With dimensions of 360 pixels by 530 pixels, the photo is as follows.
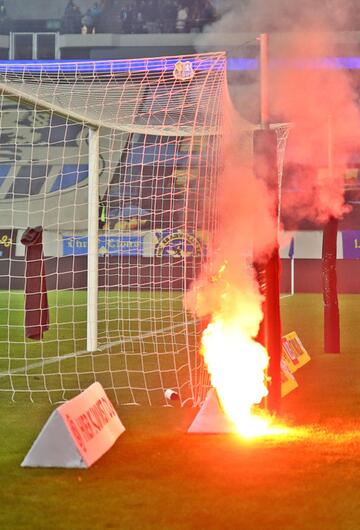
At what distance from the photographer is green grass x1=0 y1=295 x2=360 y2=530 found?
4402 mm

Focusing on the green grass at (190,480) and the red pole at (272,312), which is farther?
the red pole at (272,312)

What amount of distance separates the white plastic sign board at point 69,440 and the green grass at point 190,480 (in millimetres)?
75

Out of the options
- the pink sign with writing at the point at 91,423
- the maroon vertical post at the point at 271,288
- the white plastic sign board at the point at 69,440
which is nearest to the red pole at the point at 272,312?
the maroon vertical post at the point at 271,288

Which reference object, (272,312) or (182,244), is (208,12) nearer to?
(182,244)

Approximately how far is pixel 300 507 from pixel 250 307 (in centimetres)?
233

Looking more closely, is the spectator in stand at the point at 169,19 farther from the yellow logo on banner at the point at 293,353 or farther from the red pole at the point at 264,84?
the red pole at the point at 264,84

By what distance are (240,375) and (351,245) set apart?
81.9ft

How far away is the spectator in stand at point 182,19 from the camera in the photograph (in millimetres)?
33362

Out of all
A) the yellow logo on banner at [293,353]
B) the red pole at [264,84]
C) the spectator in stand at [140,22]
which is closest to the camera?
the red pole at [264,84]

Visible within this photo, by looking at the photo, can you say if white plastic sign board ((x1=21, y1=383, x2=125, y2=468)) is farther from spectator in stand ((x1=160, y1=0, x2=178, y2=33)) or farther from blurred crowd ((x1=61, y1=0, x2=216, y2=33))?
spectator in stand ((x1=160, y1=0, x2=178, y2=33))

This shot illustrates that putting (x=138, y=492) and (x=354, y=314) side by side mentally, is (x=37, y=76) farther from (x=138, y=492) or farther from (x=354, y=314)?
(x=354, y=314)

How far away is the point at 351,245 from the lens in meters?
31.1

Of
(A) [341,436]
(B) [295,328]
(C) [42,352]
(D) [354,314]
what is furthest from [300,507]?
(D) [354,314]

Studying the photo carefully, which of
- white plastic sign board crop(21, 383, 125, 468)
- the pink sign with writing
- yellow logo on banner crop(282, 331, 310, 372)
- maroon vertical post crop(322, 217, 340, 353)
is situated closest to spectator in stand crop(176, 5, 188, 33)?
maroon vertical post crop(322, 217, 340, 353)
